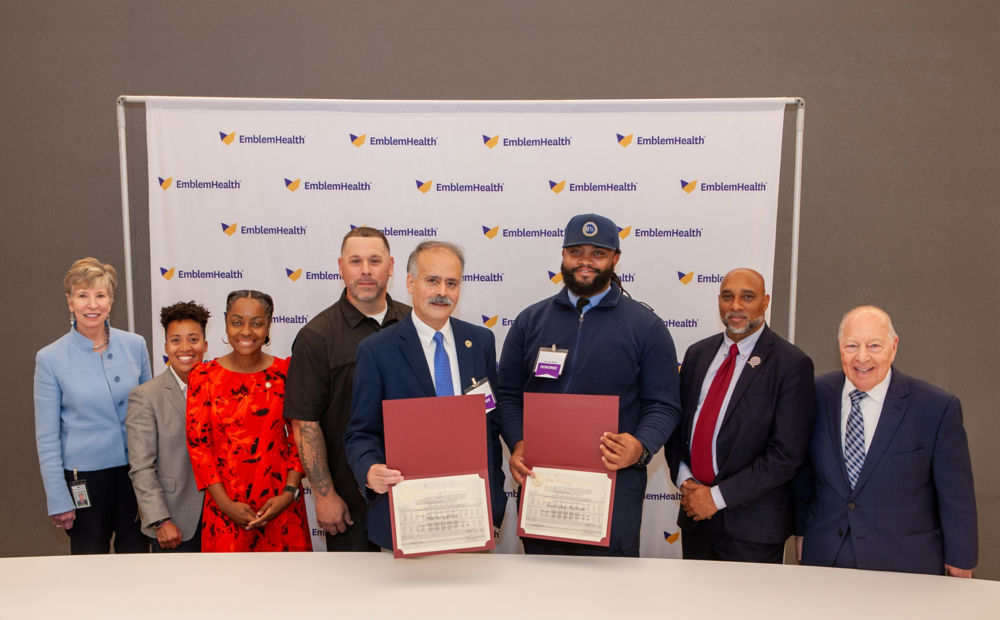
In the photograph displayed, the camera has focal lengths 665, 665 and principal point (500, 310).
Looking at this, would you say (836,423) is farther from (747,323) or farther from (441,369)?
(441,369)

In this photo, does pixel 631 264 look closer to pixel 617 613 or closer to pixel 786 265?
pixel 786 265

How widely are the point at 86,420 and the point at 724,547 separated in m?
2.73

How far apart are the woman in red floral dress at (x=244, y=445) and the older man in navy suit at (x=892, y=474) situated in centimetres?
209

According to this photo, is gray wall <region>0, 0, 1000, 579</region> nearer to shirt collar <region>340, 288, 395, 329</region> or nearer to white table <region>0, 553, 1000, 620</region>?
shirt collar <region>340, 288, 395, 329</region>

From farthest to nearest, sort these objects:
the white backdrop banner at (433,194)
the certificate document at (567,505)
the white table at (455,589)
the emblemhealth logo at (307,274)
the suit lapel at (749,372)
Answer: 1. the emblemhealth logo at (307,274)
2. the white backdrop banner at (433,194)
3. the suit lapel at (749,372)
4. the certificate document at (567,505)
5. the white table at (455,589)

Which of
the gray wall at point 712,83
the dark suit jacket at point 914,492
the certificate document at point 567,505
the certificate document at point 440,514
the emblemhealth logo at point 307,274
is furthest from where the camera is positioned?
the gray wall at point 712,83

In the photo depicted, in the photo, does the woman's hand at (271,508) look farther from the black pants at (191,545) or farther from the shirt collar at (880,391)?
the shirt collar at (880,391)

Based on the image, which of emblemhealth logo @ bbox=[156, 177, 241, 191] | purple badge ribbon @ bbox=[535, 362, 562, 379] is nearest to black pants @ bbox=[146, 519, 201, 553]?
purple badge ribbon @ bbox=[535, 362, 562, 379]

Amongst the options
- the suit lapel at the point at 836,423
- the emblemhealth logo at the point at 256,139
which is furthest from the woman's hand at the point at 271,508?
the suit lapel at the point at 836,423

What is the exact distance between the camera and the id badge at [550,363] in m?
2.52

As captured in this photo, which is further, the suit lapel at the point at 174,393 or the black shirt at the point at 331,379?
the suit lapel at the point at 174,393

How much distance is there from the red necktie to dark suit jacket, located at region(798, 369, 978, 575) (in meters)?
0.50

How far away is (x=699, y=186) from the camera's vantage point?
365 cm

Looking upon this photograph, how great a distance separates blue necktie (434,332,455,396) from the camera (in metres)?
2.31
